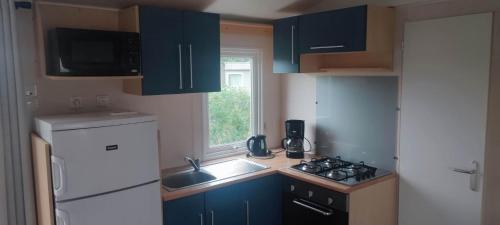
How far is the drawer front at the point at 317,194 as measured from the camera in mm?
2688

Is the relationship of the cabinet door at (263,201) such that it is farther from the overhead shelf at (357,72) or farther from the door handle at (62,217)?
the door handle at (62,217)

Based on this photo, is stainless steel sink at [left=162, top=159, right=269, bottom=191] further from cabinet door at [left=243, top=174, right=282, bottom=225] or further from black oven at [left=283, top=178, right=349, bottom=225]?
black oven at [left=283, top=178, right=349, bottom=225]

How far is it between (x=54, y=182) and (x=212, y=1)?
165 centimetres

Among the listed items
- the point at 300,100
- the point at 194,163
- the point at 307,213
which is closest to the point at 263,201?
the point at 307,213

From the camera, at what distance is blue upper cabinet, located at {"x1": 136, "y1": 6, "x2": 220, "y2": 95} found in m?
2.61

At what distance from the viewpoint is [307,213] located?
9.68 feet

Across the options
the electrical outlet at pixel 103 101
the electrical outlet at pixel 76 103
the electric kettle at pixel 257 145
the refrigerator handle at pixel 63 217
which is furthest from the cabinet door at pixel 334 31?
the refrigerator handle at pixel 63 217

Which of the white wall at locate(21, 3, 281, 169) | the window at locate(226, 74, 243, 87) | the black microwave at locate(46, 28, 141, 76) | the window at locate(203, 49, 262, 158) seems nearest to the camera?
the black microwave at locate(46, 28, 141, 76)

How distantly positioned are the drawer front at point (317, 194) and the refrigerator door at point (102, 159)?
1117mm

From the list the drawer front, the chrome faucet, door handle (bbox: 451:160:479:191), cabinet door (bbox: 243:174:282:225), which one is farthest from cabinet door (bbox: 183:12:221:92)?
door handle (bbox: 451:160:479:191)

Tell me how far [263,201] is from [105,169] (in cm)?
131

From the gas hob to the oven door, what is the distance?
218 mm

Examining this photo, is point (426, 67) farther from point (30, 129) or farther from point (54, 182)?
point (30, 129)

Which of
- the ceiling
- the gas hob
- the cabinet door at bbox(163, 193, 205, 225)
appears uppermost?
the ceiling
